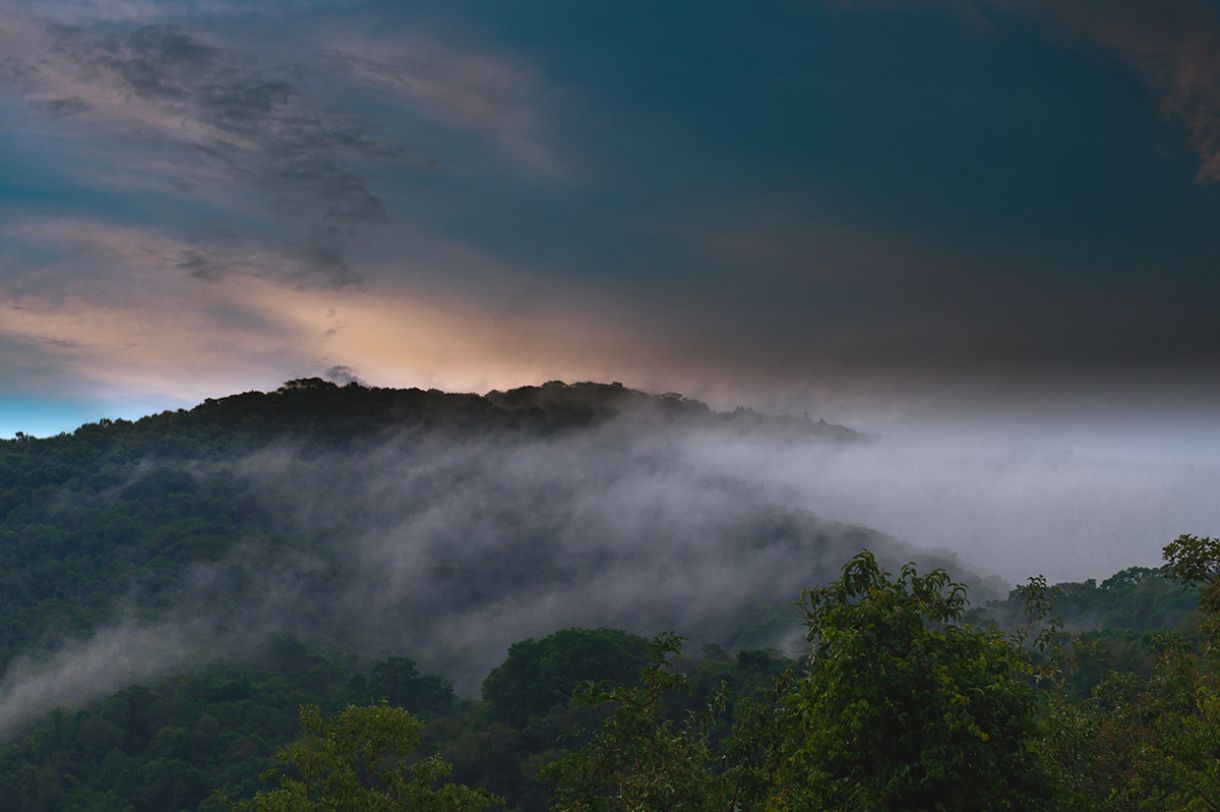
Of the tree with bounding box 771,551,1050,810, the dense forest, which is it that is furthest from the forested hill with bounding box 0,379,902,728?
the tree with bounding box 771,551,1050,810

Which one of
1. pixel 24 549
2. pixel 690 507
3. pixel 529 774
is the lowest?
pixel 529 774

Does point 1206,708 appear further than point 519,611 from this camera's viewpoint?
No

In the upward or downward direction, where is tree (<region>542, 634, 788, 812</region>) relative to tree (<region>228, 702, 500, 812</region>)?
upward

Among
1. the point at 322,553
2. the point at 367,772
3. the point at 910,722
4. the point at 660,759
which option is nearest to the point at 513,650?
the point at 367,772

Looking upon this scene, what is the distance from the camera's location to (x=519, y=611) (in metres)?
140

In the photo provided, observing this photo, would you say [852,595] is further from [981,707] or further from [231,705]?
[231,705]

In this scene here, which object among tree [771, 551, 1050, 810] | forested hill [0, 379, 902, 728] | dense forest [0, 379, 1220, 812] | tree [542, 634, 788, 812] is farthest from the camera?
forested hill [0, 379, 902, 728]

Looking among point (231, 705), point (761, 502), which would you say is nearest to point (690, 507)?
point (761, 502)

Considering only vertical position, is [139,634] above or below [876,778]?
below

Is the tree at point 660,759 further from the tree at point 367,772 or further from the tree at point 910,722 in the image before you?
the tree at point 367,772

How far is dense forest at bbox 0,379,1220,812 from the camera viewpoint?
11547mm

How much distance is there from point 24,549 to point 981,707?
134 meters

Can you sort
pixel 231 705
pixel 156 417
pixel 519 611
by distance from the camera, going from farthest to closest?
pixel 156 417
pixel 519 611
pixel 231 705

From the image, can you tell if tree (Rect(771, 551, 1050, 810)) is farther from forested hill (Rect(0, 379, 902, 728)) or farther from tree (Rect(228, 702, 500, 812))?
forested hill (Rect(0, 379, 902, 728))
